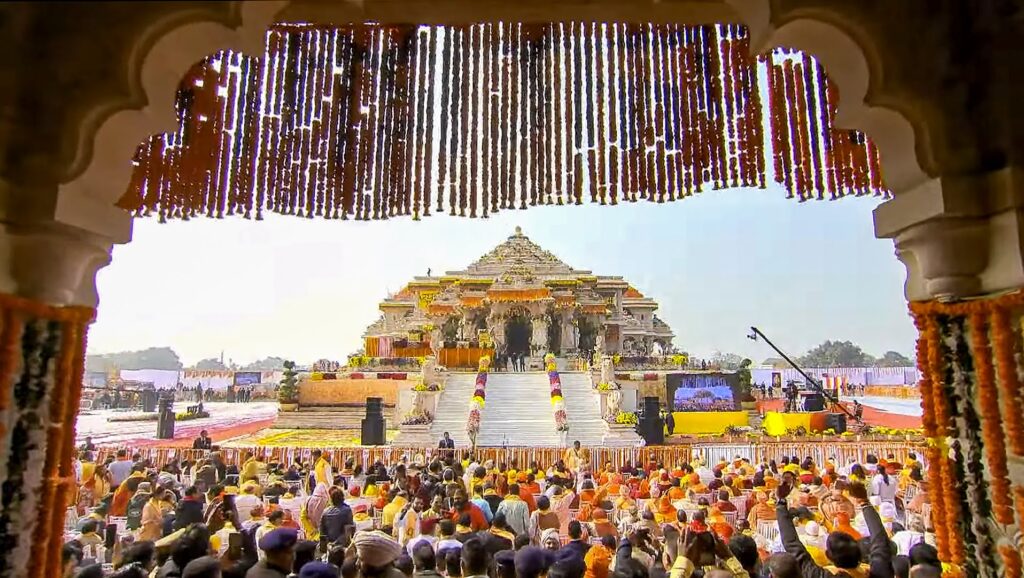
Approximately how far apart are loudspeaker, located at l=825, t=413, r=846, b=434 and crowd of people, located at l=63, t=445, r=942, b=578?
9058 millimetres

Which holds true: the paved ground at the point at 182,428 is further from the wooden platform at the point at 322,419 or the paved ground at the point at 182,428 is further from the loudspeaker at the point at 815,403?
the loudspeaker at the point at 815,403

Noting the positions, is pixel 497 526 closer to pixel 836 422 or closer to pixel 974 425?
pixel 974 425

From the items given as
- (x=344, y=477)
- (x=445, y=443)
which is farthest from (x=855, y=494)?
(x=445, y=443)

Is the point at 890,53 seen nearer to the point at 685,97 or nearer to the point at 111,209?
the point at 685,97

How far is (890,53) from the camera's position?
2.41 meters

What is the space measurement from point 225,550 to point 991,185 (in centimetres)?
578

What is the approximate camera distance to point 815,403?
22.8m

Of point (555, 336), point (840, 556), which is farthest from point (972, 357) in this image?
point (555, 336)

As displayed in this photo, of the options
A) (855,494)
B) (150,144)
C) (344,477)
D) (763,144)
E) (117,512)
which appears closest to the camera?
(150,144)

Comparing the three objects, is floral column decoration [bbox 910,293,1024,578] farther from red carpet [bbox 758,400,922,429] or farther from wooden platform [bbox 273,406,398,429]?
red carpet [bbox 758,400,922,429]

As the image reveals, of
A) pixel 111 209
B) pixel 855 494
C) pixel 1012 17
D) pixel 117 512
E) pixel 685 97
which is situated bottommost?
pixel 117 512

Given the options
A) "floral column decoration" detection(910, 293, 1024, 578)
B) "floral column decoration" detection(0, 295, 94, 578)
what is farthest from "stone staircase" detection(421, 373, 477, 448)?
"floral column decoration" detection(910, 293, 1024, 578)

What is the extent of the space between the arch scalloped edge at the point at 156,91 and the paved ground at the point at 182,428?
19.4m

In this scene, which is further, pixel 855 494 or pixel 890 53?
pixel 855 494
